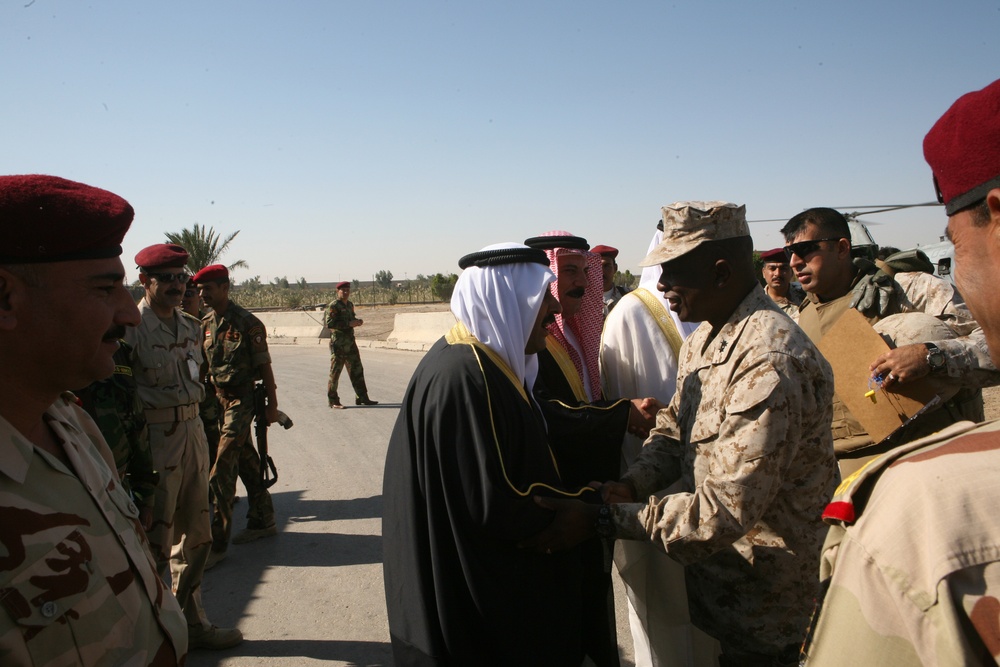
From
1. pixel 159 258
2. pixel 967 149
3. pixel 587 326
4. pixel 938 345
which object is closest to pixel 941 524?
pixel 967 149

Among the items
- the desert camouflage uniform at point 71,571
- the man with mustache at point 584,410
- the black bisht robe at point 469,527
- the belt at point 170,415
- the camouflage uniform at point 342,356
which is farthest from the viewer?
the camouflage uniform at point 342,356

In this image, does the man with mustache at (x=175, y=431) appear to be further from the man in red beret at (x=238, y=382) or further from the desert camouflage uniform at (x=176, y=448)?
the man in red beret at (x=238, y=382)

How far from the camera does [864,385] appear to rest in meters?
3.36

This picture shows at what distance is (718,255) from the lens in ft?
7.56

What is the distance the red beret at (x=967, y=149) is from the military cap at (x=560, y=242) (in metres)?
2.93

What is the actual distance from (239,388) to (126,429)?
2769 mm

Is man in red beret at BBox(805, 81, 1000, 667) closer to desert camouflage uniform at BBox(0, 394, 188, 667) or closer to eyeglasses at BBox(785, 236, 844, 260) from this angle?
desert camouflage uniform at BBox(0, 394, 188, 667)

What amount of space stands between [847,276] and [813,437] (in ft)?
7.47

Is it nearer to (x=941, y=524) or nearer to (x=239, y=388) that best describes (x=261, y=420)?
(x=239, y=388)

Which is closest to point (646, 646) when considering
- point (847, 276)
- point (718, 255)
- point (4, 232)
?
point (718, 255)

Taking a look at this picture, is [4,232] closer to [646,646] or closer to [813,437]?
[813,437]

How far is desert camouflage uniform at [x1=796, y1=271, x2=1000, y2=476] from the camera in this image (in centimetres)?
312

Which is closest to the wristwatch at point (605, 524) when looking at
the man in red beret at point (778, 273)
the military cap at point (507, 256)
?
the military cap at point (507, 256)

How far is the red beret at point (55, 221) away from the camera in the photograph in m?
1.40
